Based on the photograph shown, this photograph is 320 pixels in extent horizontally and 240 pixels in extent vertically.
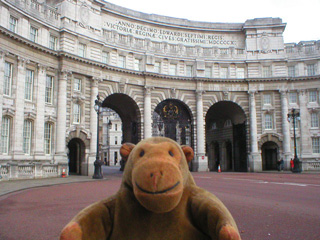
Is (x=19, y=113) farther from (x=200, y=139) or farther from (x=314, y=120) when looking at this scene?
(x=314, y=120)

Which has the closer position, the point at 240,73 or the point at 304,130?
the point at 304,130

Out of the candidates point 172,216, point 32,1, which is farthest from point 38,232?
point 32,1

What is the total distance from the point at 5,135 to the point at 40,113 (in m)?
3.56

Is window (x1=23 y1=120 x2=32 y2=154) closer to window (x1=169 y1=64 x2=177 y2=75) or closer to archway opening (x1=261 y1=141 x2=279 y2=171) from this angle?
window (x1=169 y1=64 x2=177 y2=75)

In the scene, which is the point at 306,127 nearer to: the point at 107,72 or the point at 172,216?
the point at 107,72

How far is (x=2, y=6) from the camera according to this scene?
22.0 metres

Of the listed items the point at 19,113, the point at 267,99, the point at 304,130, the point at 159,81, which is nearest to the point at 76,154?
the point at 19,113

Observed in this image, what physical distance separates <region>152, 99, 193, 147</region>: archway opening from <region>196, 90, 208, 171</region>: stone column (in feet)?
3.74

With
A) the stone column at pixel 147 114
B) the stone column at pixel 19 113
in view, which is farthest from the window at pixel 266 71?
the stone column at pixel 19 113

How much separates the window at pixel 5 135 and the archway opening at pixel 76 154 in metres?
7.08

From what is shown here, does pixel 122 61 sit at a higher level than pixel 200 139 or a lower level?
higher

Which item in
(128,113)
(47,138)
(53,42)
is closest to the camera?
(47,138)

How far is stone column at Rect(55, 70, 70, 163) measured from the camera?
2600cm

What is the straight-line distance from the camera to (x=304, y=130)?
35.0m
